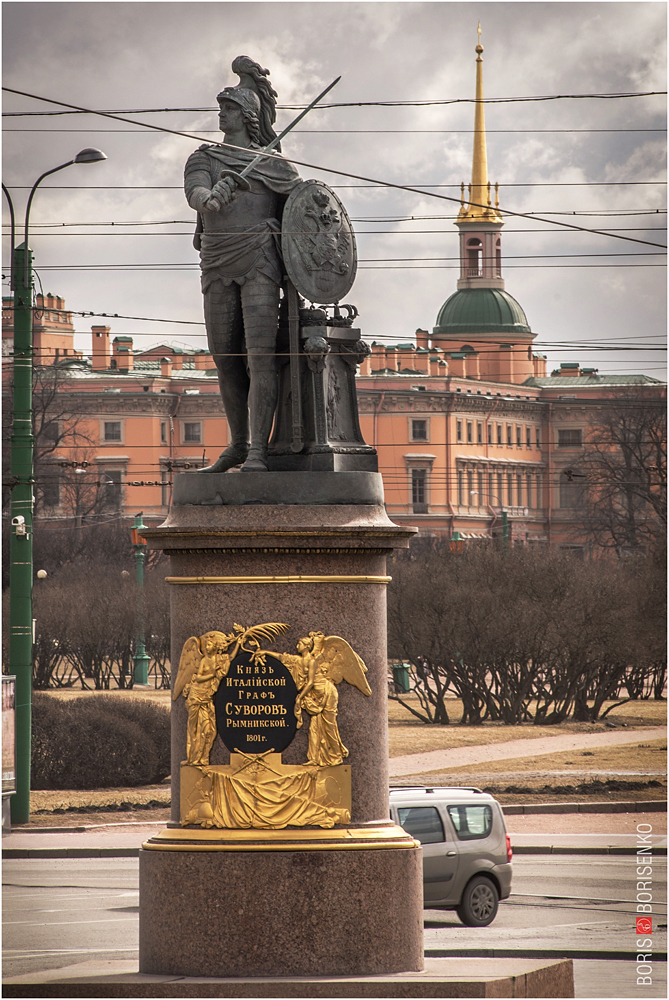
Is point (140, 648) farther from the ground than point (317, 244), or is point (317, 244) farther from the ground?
point (317, 244)

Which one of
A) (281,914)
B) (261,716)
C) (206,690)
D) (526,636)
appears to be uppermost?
(206,690)

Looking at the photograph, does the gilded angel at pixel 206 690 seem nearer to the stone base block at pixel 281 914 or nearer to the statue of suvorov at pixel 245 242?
the stone base block at pixel 281 914

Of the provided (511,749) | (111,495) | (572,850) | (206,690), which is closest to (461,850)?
(572,850)

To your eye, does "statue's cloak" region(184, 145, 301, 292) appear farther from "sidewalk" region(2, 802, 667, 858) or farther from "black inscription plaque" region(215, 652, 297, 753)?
"sidewalk" region(2, 802, 667, 858)

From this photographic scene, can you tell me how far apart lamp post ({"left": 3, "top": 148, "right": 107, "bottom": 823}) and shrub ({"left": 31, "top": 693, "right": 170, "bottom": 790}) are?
3.08 m

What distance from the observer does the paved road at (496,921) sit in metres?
11.5

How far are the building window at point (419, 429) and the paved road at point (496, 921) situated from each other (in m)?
78.4

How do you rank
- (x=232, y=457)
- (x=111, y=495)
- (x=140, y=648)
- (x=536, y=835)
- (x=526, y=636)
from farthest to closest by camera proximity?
(x=111, y=495)
(x=140, y=648)
(x=526, y=636)
(x=536, y=835)
(x=232, y=457)

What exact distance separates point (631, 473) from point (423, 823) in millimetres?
49070

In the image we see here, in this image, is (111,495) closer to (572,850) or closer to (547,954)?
(572,850)

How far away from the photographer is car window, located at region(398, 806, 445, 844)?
14852mm

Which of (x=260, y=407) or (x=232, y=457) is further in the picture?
(x=232, y=457)

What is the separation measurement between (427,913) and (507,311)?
105m

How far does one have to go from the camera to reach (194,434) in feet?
272
